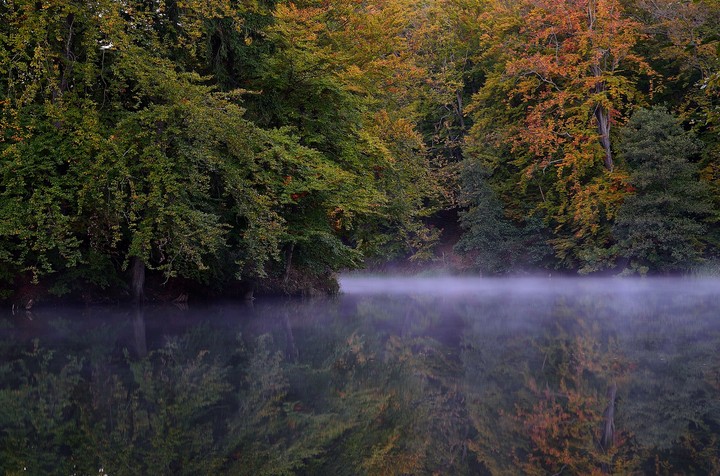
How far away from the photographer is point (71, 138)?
13703 millimetres

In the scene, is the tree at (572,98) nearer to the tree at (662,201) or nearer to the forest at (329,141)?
the forest at (329,141)

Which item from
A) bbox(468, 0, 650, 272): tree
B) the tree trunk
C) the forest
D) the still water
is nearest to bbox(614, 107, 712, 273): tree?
the forest

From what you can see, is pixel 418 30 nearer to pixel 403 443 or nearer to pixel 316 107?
pixel 316 107

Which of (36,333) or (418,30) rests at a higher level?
(418,30)

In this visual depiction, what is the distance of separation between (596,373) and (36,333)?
→ 8.48m

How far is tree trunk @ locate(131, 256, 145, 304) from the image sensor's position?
58.0 feet

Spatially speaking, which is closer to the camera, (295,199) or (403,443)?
(403,443)

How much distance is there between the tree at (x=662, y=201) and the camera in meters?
26.5

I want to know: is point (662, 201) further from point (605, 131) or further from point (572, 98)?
point (572, 98)

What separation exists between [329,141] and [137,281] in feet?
19.9

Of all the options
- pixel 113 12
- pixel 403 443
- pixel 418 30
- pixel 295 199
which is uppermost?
pixel 418 30

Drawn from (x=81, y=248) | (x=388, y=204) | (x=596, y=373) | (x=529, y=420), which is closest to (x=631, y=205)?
(x=388, y=204)

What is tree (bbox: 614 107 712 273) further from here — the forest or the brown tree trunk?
the brown tree trunk

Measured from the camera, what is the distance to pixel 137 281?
1775cm
